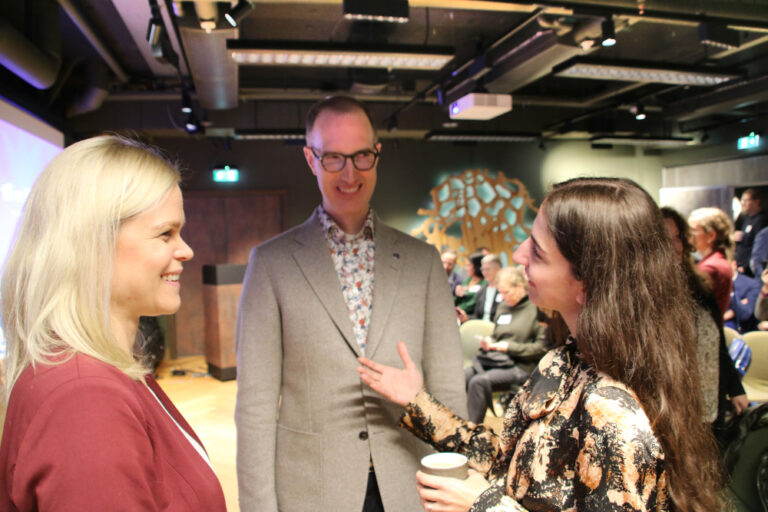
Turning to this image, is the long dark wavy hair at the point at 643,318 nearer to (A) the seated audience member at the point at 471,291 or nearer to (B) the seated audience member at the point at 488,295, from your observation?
(B) the seated audience member at the point at 488,295

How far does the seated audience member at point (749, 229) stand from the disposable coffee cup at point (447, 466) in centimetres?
866

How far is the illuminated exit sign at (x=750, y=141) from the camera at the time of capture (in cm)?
931

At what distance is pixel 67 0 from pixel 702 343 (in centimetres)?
527

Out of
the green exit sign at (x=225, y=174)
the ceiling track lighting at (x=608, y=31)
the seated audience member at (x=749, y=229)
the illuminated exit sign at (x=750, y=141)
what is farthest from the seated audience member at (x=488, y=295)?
the illuminated exit sign at (x=750, y=141)

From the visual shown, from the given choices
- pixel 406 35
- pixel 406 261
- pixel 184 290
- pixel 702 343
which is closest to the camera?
pixel 406 261

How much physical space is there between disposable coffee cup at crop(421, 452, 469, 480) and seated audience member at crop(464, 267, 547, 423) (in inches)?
147

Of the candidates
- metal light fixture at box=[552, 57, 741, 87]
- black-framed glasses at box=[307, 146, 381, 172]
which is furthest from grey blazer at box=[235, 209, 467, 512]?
metal light fixture at box=[552, 57, 741, 87]

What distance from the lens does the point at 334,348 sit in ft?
4.85

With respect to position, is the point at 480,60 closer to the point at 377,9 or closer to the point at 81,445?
the point at 377,9

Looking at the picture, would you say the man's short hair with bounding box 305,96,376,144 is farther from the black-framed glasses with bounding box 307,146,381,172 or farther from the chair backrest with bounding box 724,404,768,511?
the chair backrest with bounding box 724,404,768,511

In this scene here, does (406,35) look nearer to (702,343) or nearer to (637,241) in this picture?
(702,343)

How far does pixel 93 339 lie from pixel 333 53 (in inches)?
163

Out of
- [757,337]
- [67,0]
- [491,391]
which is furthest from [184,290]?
[757,337]

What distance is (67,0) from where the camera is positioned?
473 centimetres
